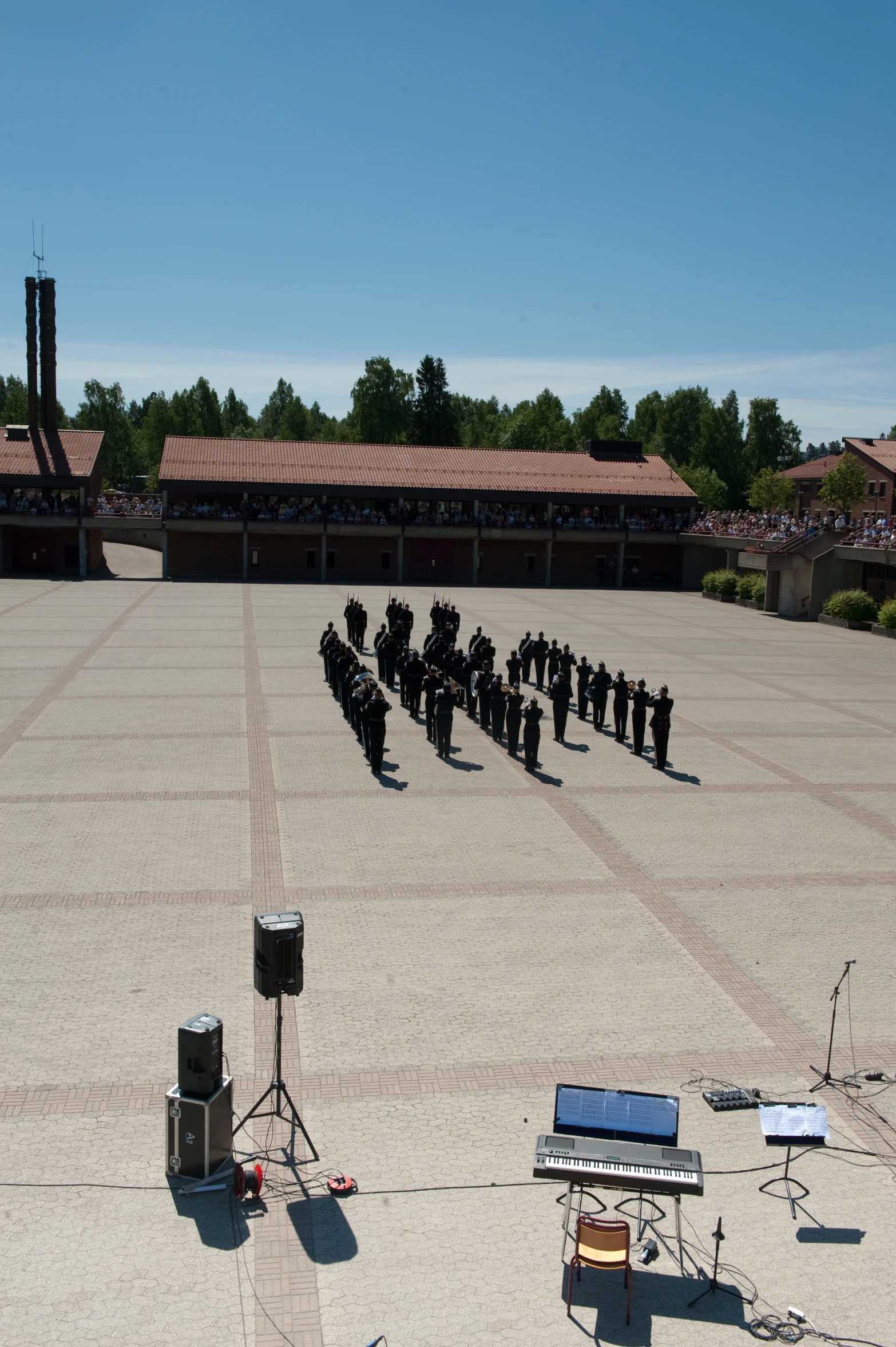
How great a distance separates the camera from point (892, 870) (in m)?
12.3

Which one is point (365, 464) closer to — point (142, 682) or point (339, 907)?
point (142, 682)

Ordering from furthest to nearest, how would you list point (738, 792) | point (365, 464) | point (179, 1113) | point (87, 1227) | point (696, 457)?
point (696, 457) → point (365, 464) → point (738, 792) → point (179, 1113) → point (87, 1227)

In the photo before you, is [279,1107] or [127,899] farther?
[127,899]

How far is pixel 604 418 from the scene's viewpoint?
10031 centimetres

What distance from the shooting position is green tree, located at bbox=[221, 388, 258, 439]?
114 m

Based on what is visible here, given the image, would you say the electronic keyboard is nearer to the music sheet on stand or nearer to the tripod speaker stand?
the music sheet on stand

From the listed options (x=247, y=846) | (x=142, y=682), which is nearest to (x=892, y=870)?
(x=247, y=846)

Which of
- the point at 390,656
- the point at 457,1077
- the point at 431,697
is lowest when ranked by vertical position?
the point at 457,1077

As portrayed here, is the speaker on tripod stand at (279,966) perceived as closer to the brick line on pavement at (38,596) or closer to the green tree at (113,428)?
the brick line on pavement at (38,596)

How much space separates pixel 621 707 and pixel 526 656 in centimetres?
507

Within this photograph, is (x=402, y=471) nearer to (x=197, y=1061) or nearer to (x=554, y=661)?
(x=554, y=661)

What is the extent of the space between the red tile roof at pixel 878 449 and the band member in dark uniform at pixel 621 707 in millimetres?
41357

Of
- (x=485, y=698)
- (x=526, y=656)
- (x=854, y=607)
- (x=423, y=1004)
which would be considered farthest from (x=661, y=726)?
(x=854, y=607)

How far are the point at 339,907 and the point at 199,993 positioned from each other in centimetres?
217
